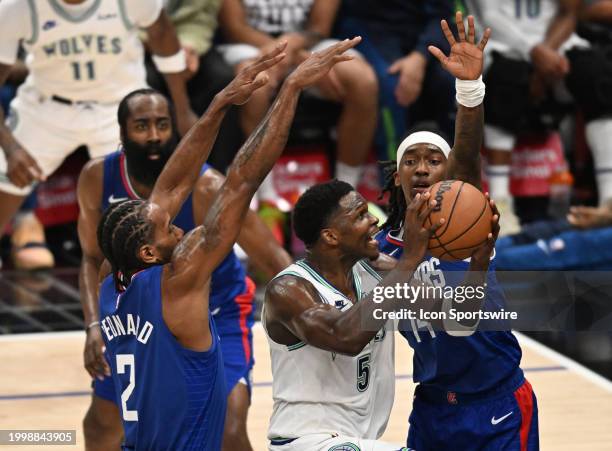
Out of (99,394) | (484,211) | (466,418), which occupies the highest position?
(484,211)

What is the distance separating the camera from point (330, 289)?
420 cm

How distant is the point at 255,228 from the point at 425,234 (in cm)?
168

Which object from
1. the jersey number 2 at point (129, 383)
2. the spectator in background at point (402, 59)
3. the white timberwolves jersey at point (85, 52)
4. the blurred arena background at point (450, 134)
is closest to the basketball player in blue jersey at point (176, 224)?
the jersey number 2 at point (129, 383)

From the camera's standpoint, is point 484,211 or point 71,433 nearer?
point 484,211

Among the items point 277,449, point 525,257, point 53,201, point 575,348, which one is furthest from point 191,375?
point 53,201

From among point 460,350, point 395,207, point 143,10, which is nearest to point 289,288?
point 460,350

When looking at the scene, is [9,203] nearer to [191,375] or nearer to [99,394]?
[99,394]

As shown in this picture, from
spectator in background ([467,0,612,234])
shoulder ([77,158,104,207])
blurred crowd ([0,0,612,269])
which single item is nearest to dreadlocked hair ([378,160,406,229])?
shoulder ([77,158,104,207])

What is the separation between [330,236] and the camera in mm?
4184

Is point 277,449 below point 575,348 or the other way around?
the other way around

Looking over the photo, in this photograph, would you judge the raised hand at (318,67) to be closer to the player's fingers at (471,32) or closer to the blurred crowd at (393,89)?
the player's fingers at (471,32)

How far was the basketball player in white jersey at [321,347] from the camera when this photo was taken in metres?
4.08

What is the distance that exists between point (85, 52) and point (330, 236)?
12.5ft

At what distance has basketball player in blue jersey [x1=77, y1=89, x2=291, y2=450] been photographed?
5.16 metres
